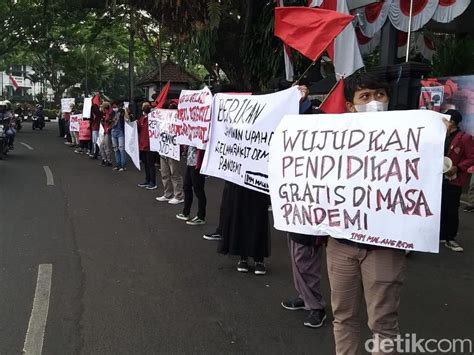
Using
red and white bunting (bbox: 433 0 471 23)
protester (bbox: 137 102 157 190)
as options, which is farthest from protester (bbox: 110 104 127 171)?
red and white bunting (bbox: 433 0 471 23)

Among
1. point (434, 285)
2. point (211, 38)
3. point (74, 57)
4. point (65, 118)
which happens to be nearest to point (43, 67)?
point (74, 57)

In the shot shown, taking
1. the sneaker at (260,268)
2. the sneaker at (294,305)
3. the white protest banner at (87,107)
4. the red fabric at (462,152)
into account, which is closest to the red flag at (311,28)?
the sneaker at (294,305)

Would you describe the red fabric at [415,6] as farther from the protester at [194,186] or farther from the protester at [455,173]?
the protester at [194,186]

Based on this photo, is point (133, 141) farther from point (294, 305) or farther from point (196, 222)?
point (294, 305)

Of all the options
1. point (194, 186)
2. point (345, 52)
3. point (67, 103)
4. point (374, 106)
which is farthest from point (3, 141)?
point (374, 106)

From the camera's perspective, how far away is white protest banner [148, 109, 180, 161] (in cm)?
827

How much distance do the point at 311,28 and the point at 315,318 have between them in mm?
2400

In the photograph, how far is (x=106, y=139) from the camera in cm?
1409

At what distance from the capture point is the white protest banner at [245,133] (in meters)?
4.40

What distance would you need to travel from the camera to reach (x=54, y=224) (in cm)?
720

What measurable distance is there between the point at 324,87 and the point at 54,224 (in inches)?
220

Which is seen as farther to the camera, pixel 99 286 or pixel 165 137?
pixel 165 137

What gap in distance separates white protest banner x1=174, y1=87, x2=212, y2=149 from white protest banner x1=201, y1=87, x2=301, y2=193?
1.09ft

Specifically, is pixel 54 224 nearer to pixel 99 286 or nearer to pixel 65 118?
pixel 99 286
